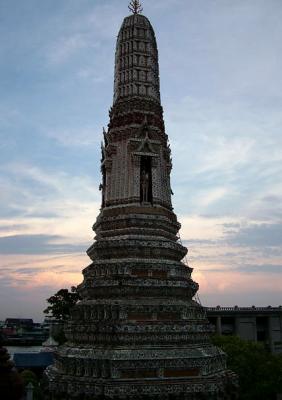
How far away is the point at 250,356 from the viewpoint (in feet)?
80.0

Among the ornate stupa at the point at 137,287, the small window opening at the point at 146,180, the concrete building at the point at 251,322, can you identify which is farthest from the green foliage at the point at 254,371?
the concrete building at the point at 251,322

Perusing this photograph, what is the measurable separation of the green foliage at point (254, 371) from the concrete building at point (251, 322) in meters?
26.0

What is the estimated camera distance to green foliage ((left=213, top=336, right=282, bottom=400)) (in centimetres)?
2136

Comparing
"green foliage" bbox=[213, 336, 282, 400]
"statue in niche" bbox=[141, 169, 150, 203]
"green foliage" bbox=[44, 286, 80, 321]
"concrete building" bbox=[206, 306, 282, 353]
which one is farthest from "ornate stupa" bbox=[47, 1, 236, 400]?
"concrete building" bbox=[206, 306, 282, 353]

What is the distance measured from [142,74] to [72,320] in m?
11.0

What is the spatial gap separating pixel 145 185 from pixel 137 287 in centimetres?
466

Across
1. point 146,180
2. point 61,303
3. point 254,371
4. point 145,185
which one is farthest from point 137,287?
point 61,303

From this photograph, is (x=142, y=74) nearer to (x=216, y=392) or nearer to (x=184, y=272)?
(x=184, y=272)

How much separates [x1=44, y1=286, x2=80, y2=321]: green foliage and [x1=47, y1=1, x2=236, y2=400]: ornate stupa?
21844 mm

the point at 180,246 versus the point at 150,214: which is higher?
the point at 150,214

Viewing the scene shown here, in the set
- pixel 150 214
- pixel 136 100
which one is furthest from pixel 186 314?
pixel 136 100

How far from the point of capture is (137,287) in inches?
650

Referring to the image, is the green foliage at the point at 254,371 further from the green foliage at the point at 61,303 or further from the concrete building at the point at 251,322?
the concrete building at the point at 251,322

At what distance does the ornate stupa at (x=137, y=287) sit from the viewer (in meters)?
15.1
